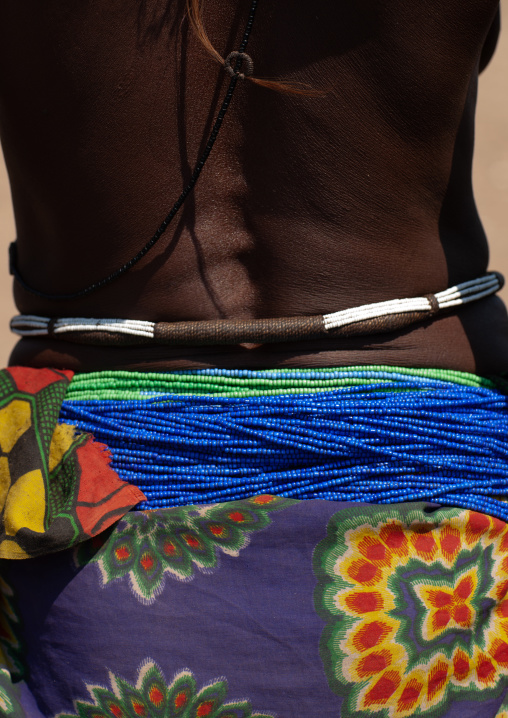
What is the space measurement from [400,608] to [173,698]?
0.30 m

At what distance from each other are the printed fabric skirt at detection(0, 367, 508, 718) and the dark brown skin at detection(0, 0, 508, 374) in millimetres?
87

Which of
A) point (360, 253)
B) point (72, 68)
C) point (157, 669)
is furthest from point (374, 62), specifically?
point (157, 669)

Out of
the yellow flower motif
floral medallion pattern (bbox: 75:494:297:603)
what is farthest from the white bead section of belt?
the yellow flower motif

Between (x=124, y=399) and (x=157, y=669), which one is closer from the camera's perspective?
(x=157, y=669)

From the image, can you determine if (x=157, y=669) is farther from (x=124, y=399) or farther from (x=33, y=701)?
(x=124, y=399)

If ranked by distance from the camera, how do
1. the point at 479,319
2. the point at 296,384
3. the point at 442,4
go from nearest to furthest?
the point at 442,4, the point at 296,384, the point at 479,319

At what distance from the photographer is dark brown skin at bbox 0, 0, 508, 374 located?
0.95m

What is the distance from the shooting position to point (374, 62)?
3.08ft

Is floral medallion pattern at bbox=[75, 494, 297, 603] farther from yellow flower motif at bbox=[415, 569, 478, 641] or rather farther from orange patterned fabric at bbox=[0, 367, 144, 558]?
yellow flower motif at bbox=[415, 569, 478, 641]

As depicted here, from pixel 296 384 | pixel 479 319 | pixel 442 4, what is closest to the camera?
pixel 442 4

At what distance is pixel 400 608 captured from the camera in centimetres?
93

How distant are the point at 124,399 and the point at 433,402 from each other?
42 centimetres

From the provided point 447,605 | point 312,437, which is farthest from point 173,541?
point 447,605

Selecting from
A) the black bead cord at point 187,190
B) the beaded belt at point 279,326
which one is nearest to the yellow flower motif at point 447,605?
the beaded belt at point 279,326
